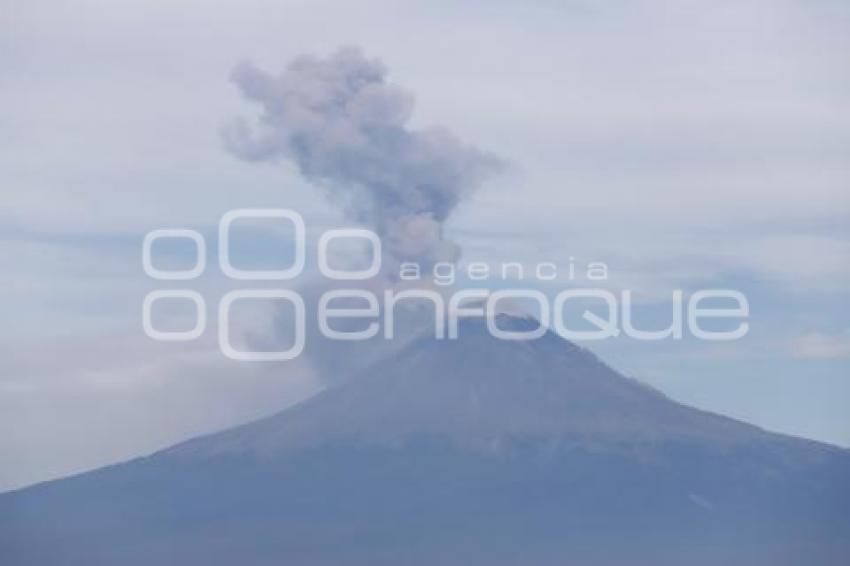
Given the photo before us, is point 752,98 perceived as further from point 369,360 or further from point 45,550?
point 45,550

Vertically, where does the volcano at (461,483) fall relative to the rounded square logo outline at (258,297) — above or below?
below

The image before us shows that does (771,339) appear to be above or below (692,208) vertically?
below

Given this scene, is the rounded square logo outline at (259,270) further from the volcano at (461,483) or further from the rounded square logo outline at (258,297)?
the volcano at (461,483)

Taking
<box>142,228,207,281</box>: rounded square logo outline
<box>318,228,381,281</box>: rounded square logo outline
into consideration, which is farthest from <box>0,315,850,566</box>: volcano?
<box>142,228,207,281</box>: rounded square logo outline

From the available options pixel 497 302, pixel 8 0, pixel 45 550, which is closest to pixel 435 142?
pixel 497 302

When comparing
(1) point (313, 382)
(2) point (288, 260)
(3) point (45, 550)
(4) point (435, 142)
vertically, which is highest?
(4) point (435, 142)

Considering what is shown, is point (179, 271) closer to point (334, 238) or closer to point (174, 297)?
point (174, 297)

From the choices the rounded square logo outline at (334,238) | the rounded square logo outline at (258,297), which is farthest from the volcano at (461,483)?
the rounded square logo outline at (334,238)
